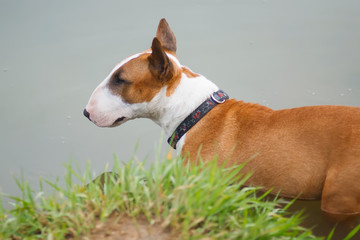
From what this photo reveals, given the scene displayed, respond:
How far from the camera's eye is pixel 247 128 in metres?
3.82

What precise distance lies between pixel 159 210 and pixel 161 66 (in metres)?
1.50

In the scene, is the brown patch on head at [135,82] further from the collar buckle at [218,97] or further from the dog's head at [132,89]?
the collar buckle at [218,97]

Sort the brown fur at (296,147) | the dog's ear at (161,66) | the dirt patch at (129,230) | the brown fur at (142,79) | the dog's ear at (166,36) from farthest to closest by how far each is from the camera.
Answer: the dog's ear at (166,36) < the brown fur at (142,79) < the dog's ear at (161,66) < the brown fur at (296,147) < the dirt patch at (129,230)

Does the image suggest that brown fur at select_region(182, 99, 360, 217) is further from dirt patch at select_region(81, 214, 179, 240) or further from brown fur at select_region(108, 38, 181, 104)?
dirt patch at select_region(81, 214, 179, 240)

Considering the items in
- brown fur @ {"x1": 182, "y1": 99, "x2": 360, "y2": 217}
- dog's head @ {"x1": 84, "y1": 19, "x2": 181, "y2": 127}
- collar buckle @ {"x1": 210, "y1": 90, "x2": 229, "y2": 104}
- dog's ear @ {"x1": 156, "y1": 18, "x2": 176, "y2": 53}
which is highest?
dog's ear @ {"x1": 156, "y1": 18, "x2": 176, "y2": 53}

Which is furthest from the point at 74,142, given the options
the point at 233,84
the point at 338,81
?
the point at 338,81

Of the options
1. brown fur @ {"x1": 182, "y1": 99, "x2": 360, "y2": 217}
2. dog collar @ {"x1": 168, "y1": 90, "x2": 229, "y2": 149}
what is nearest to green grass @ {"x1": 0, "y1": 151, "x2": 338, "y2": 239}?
brown fur @ {"x1": 182, "y1": 99, "x2": 360, "y2": 217}

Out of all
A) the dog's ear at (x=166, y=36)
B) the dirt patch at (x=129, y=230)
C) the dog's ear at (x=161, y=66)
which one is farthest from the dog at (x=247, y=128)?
the dirt patch at (x=129, y=230)

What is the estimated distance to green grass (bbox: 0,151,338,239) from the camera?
2611mm

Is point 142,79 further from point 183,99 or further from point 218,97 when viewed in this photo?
point 218,97

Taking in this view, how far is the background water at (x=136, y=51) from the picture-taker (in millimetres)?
5031

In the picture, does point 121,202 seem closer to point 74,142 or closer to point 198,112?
point 198,112

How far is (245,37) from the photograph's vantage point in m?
6.65

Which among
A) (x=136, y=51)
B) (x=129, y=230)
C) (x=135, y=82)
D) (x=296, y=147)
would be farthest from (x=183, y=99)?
(x=136, y=51)
